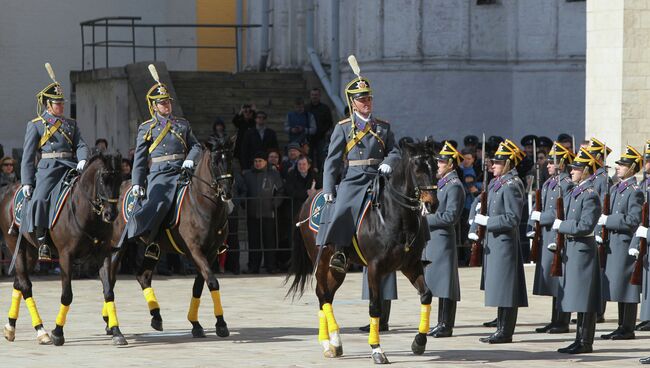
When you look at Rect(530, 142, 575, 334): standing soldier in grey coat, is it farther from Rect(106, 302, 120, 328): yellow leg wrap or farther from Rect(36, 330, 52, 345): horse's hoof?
Rect(36, 330, 52, 345): horse's hoof

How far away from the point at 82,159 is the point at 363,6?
15475 mm

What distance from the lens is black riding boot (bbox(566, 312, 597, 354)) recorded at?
14523mm

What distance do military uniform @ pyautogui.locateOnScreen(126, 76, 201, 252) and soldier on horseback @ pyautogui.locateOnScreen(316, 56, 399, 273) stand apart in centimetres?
226

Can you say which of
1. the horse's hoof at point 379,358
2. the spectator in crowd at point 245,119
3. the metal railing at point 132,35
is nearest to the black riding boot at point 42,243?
the horse's hoof at point 379,358

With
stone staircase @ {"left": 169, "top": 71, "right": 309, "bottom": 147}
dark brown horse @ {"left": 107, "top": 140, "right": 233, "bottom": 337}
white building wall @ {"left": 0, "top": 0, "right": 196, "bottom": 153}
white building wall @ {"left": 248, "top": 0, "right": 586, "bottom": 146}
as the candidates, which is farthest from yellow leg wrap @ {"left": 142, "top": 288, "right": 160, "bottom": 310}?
white building wall @ {"left": 0, "top": 0, "right": 196, "bottom": 153}

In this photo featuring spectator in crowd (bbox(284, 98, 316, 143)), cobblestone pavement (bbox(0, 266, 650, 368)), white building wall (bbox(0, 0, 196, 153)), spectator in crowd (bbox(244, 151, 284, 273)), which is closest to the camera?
cobblestone pavement (bbox(0, 266, 650, 368))

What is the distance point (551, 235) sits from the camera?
53.9 feet

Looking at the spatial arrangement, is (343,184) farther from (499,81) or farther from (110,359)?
(499,81)

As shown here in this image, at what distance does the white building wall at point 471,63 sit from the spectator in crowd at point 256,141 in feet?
17.9

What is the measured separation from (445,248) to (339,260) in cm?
218

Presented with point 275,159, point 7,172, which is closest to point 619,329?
point 275,159

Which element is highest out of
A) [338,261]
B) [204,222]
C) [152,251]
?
[204,222]

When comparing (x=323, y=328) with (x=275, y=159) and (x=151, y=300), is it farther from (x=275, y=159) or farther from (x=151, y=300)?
(x=275, y=159)

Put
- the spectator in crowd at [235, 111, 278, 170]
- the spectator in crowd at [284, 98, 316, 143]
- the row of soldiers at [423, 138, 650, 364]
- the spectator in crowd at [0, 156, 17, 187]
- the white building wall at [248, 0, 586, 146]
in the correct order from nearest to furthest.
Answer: the row of soldiers at [423, 138, 650, 364]
the spectator in crowd at [0, 156, 17, 187]
the spectator in crowd at [235, 111, 278, 170]
the spectator in crowd at [284, 98, 316, 143]
the white building wall at [248, 0, 586, 146]
